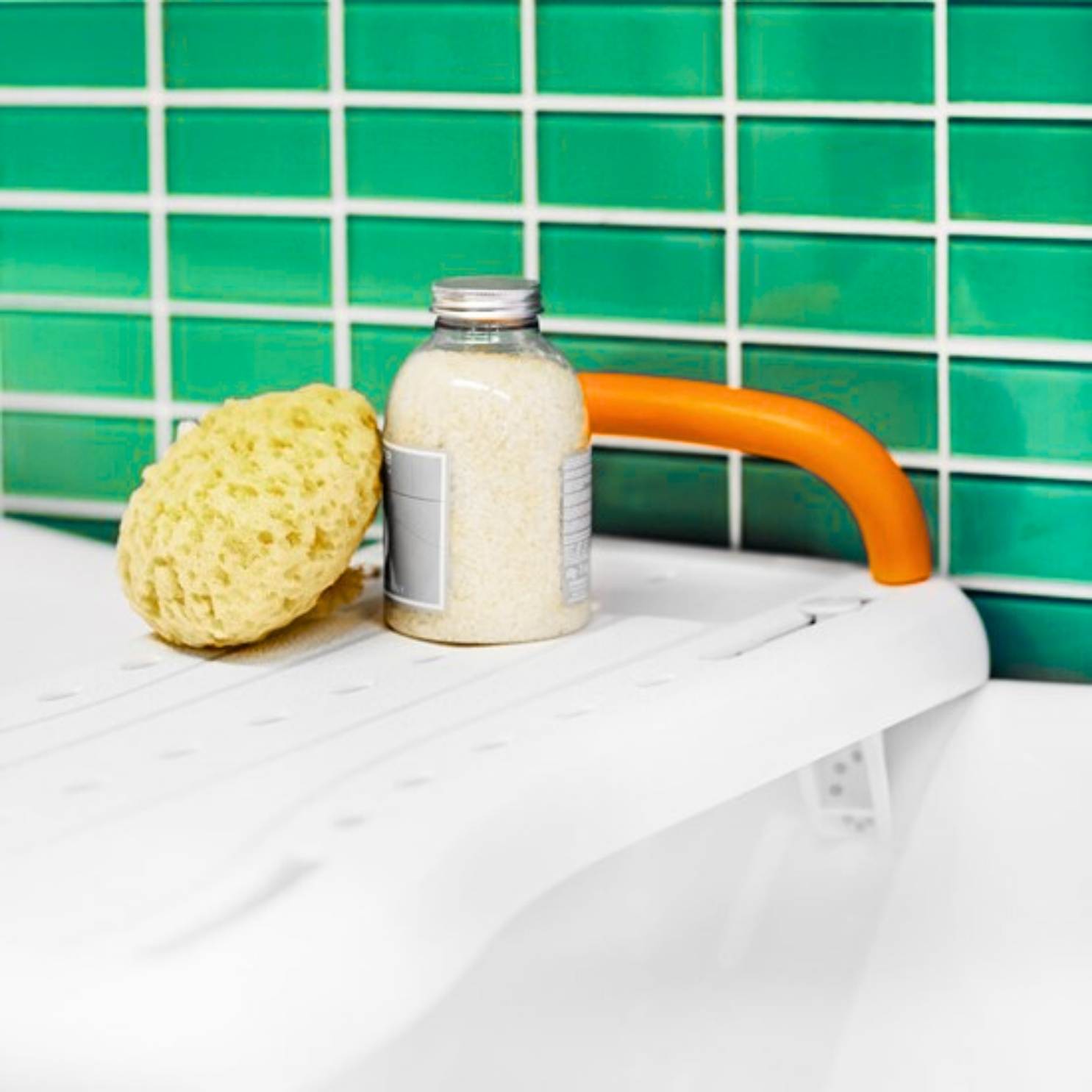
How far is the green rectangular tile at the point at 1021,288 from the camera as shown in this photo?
91 cm

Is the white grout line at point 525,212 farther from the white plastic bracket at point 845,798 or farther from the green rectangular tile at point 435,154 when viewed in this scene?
the white plastic bracket at point 845,798

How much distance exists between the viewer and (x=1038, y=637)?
95cm

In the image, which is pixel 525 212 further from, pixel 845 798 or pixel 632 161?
pixel 845 798

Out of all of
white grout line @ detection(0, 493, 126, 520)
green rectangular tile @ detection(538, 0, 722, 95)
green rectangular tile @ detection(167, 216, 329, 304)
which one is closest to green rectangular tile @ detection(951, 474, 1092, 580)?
green rectangular tile @ detection(538, 0, 722, 95)

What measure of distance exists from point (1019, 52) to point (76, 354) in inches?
18.9

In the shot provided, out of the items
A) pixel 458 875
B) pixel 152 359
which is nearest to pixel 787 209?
pixel 152 359

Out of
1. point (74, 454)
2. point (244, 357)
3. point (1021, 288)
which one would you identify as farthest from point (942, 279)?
point (74, 454)

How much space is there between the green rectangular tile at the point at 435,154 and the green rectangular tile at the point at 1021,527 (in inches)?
9.8

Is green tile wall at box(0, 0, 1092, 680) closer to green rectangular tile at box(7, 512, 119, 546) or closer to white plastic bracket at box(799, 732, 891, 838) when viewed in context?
green rectangular tile at box(7, 512, 119, 546)

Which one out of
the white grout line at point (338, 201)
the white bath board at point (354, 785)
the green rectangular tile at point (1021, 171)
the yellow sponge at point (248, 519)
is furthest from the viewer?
the white grout line at point (338, 201)

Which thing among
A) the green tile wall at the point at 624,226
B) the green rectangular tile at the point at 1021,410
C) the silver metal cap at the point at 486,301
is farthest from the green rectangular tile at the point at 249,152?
the green rectangular tile at the point at 1021,410

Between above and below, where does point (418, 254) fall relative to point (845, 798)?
above

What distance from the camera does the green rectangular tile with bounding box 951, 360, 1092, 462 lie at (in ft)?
3.04

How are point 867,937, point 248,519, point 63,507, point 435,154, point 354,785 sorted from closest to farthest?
point 354,785 → point 248,519 → point 867,937 → point 435,154 → point 63,507
